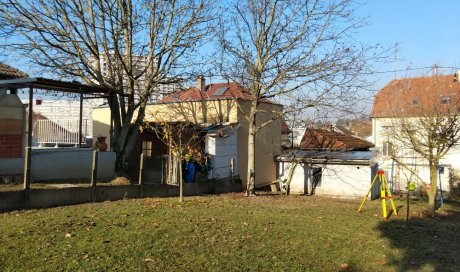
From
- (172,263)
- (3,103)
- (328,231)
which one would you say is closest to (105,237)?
(172,263)

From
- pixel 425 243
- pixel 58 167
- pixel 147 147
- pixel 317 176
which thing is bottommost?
pixel 425 243

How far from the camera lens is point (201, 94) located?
80.2 feet

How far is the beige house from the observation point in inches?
824

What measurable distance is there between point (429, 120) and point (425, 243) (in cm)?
777

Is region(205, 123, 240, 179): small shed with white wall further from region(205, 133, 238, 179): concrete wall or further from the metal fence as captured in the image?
the metal fence

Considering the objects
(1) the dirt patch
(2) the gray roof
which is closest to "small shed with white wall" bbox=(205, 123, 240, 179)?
(2) the gray roof

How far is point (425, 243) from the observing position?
8945 millimetres

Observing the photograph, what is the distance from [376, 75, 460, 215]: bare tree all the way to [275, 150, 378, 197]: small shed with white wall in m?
2.49

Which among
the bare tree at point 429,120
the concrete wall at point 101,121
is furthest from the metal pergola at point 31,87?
the concrete wall at point 101,121

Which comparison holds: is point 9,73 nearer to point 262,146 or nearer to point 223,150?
point 223,150

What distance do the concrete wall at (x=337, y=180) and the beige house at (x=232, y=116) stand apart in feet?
7.67

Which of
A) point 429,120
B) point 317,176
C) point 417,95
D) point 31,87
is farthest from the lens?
point 317,176

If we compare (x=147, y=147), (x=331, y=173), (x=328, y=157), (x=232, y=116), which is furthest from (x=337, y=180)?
(x=147, y=147)

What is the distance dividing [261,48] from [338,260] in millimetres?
10029
